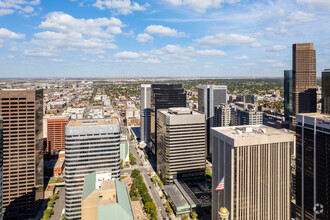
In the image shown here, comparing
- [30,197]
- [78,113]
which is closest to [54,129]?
[78,113]

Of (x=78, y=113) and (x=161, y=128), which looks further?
(x=78, y=113)

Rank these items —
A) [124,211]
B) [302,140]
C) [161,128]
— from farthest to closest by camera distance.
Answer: [161,128] → [302,140] → [124,211]

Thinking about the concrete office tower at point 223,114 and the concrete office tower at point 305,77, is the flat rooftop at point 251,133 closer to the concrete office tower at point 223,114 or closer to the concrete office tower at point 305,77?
the concrete office tower at point 223,114

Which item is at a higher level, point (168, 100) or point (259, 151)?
point (168, 100)

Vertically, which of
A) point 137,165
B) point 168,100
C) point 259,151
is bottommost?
point 137,165

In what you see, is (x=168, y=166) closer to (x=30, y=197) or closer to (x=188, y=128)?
(x=188, y=128)

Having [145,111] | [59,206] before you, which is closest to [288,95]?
[145,111]

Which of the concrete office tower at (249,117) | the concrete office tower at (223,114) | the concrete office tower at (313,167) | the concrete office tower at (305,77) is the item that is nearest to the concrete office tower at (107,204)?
the concrete office tower at (313,167)

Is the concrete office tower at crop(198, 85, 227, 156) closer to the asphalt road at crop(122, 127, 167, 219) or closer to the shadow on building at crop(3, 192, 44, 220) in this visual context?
the asphalt road at crop(122, 127, 167, 219)

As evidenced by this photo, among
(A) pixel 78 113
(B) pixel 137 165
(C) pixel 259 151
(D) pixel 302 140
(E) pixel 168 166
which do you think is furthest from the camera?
(A) pixel 78 113

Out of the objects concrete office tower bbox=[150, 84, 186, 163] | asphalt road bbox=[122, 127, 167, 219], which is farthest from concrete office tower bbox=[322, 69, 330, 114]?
asphalt road bbox=[122, 127, 167, 219]
